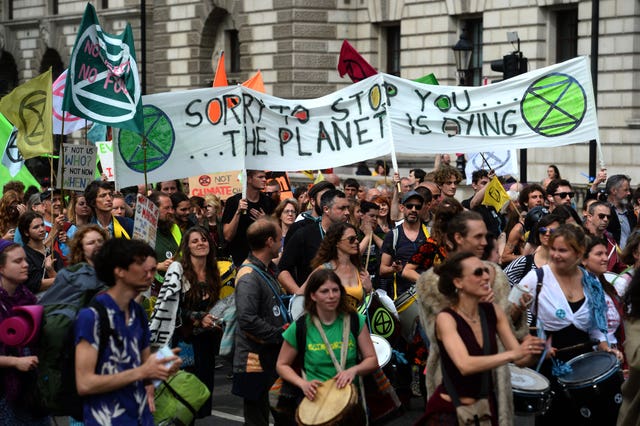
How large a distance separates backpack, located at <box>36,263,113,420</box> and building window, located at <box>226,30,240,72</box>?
100 ft

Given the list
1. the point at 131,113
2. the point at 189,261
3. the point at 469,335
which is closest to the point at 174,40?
the point at 131,113

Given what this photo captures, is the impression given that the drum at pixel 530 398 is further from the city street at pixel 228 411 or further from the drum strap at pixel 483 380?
the city street at pixel 228 411

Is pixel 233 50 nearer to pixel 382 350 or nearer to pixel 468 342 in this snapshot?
pixel 382 350

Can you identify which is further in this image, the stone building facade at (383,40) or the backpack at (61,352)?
the stone building facade at (383,40)

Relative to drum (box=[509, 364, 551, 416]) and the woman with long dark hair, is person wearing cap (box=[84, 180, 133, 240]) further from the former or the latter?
drum (box=[509, 364, 551, 416])

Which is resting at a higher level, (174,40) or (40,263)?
(174,40)

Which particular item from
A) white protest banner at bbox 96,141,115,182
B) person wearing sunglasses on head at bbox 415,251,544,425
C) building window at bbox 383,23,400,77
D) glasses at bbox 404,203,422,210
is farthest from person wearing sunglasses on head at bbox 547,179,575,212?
building window at bbox 383,23,400,77

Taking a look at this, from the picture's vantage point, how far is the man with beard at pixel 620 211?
11.9m

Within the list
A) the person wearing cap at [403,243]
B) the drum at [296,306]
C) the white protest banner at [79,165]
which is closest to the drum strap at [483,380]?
the drum at [296,306]

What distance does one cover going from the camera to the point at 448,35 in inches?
1171

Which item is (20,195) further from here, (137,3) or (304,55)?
(137,3)

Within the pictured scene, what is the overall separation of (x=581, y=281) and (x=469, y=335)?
180cm

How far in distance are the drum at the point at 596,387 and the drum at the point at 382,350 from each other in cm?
117

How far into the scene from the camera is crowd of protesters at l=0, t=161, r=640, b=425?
18.5ft
